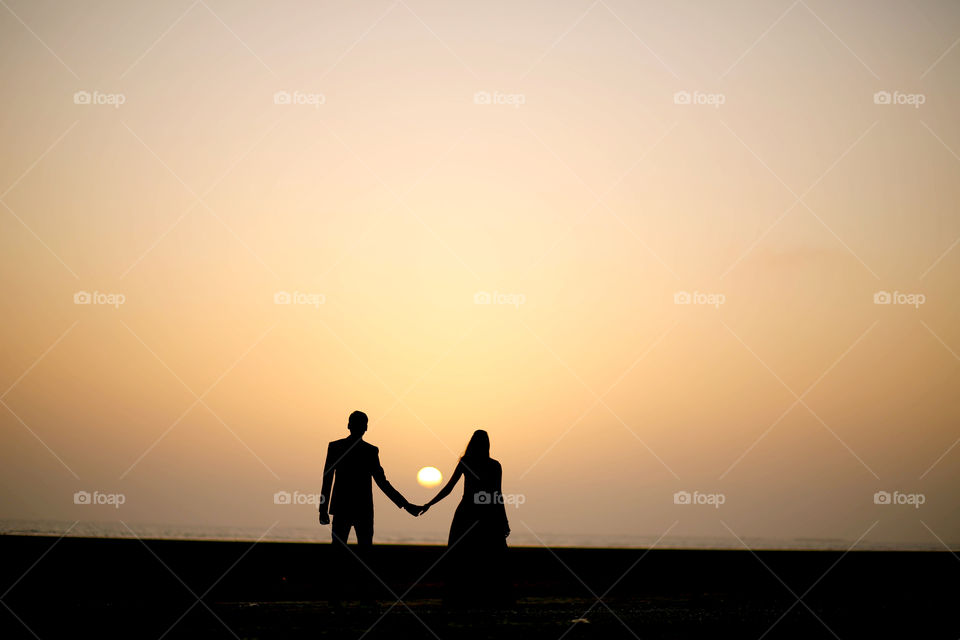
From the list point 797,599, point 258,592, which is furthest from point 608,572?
point 258,592

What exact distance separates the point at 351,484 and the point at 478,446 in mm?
1587

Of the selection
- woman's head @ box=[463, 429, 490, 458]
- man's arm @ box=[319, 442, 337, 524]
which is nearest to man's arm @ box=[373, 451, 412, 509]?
man's arm @ box=[319, 442, 337, 524]

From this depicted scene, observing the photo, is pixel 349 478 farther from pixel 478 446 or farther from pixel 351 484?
pixel 478 446

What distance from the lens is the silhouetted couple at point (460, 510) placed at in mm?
9102

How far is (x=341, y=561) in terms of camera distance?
9188 mm

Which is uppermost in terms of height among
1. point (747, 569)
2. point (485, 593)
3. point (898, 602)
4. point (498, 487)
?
point (498, 487)

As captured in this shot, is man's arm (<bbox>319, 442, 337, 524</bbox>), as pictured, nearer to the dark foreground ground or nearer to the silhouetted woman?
the dark foreground ground

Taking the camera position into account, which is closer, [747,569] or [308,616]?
[308,616]

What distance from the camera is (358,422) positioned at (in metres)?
9.30

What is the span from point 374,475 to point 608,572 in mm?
10192

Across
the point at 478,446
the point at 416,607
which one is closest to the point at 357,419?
the point at 478,446

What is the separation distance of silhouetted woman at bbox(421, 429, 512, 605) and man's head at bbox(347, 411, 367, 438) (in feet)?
4.11

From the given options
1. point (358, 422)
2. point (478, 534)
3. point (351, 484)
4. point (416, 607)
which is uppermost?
point (358, 422)

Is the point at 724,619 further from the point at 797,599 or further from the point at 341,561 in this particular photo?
the point at 341,561
